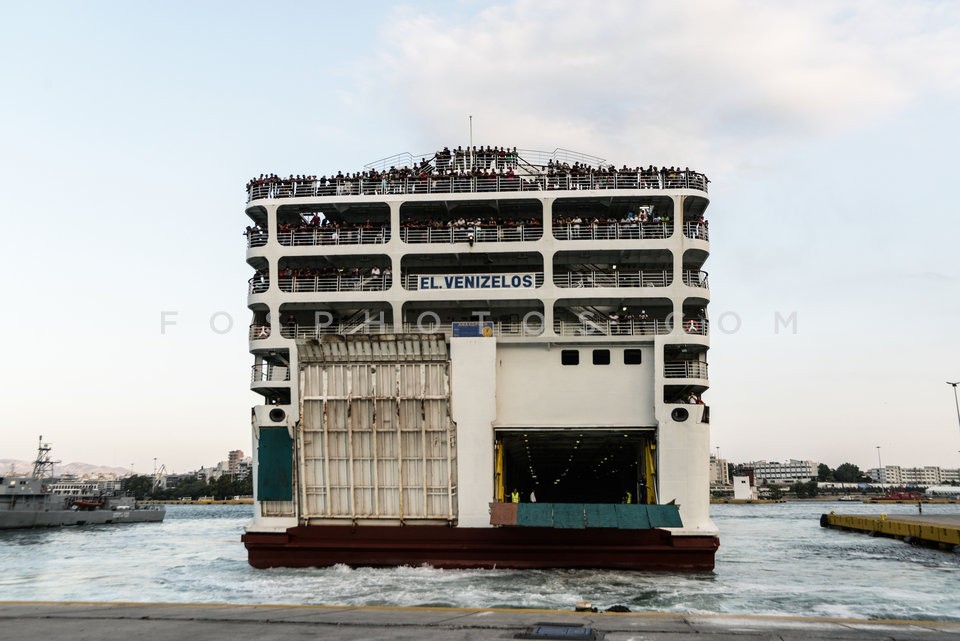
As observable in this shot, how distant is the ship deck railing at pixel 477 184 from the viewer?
29.9 meters

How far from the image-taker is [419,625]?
13.6 meters

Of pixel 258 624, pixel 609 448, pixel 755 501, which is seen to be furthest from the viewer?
pixel 755 501

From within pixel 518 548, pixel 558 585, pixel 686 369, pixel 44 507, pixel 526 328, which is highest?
pixel 526 328

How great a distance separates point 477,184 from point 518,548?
511 inches

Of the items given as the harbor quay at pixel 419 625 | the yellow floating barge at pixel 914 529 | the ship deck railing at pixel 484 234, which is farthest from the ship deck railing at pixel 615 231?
the yellow floating barge at pixel 914 529

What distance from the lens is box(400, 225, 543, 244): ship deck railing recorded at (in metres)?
29.2

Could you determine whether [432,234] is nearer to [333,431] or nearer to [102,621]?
[333,431]

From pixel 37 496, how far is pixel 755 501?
152746 mm

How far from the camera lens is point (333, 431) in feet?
89.4

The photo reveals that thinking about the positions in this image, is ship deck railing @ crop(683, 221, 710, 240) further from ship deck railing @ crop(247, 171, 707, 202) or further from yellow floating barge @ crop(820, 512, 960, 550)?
yellow floating barge @ crop(820, 512, 960, 550)

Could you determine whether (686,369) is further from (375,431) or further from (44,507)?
(44,507)

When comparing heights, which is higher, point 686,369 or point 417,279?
point 417,279

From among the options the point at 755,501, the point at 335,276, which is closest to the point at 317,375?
the point at 335,276

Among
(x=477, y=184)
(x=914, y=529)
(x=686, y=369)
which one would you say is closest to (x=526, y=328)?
(x=686, y=369)
